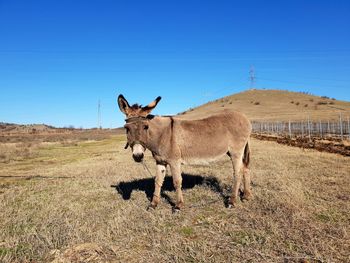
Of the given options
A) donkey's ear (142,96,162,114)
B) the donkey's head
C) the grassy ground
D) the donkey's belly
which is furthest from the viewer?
the donkey's belly

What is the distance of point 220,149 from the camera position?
7.72 m

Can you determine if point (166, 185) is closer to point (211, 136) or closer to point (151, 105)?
point (211, 136)

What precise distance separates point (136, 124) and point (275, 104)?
3984 inches

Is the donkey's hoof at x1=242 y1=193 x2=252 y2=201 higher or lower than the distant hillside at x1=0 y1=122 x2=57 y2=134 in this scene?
lower

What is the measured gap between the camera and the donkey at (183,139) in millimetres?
6938

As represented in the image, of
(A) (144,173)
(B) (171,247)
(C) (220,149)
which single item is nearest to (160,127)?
(C) (220,149)

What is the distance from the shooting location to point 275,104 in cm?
10131

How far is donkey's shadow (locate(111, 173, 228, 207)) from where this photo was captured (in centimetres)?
888

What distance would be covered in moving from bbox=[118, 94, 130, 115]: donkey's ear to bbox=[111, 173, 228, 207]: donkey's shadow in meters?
2.83

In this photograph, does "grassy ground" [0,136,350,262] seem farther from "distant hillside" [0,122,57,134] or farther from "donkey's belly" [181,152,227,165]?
"distant hillside" [0,122,57,134]

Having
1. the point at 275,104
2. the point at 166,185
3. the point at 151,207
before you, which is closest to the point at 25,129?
the point at 275,104

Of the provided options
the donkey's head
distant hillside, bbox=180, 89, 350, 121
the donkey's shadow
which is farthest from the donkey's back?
distant hillside, bbox=180, 89, 350, 121

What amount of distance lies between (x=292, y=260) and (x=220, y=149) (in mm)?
3698

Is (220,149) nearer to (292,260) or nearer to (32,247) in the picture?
(292,260)
